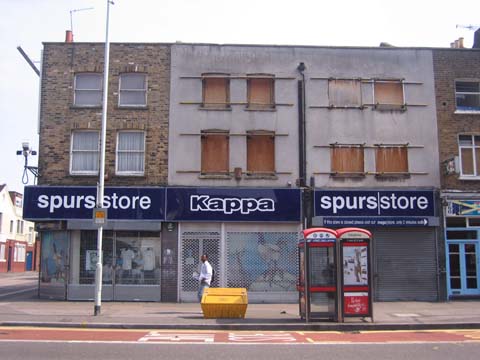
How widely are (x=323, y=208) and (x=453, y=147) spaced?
580cm

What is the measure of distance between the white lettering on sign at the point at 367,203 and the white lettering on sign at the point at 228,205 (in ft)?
7.25

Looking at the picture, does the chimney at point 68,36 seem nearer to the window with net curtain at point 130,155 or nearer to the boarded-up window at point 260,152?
the window with net curtain at point 130,155

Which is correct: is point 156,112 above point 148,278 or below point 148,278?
above

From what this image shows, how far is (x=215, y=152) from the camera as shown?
21.9m

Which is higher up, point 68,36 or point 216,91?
point 68,36

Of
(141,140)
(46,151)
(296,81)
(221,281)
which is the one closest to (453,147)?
(296,81)

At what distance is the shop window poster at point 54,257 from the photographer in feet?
69.6

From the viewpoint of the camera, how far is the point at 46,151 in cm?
2159

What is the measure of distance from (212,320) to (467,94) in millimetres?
14405

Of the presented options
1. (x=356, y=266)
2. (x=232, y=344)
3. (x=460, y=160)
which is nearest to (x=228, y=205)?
(x=356, y=266)

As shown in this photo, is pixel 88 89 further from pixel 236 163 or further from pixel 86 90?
pixel 236 163

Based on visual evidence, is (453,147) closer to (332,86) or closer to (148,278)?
(332,86)

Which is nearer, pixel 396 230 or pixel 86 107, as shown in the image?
pixel 396 230

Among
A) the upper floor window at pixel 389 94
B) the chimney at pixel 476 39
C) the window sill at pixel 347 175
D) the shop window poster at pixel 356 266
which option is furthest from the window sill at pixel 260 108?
the chimney at pixel 476 39
